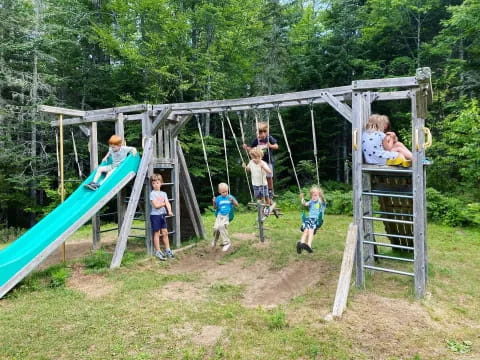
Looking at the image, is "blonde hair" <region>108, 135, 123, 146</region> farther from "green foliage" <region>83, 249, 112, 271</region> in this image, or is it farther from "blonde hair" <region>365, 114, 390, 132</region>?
"blonde hair" <region>365, 114, 390, 132</region>

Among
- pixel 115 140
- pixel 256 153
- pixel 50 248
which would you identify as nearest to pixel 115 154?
pixel 115 140

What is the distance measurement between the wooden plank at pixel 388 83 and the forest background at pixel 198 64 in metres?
9.62

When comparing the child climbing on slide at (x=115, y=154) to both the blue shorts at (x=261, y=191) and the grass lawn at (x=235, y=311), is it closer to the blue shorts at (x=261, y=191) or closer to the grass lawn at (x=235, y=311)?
the grass lawn at (x=235, y=311)

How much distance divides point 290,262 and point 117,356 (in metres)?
3.79

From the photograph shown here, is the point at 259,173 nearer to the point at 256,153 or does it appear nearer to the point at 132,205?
the point at 256,153

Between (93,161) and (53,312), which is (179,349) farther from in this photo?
(93,161)

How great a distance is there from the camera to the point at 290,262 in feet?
22.4

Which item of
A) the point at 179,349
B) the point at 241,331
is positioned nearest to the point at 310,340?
the point at 241,331

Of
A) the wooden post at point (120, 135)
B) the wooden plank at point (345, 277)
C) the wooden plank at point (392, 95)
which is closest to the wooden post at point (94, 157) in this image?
the wooden post at point (120, 135)

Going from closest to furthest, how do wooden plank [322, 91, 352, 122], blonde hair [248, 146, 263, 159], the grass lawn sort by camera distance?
the grass lawn, wooden plank [322, 91, 352, 122], blonde hair [248, 146, 263, 159]

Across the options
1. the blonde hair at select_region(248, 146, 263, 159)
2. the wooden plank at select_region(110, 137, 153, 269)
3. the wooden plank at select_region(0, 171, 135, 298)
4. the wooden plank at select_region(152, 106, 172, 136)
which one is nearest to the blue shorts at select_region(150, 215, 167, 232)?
the wooden plank at select_region(110, 137, 153, 269)

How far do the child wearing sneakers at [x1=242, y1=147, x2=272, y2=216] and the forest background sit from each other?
7293mm

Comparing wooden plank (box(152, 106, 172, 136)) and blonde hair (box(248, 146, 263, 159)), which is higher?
wooden plank (box(152, 106, 172, 136))

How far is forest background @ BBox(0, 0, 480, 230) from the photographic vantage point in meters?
15.1
